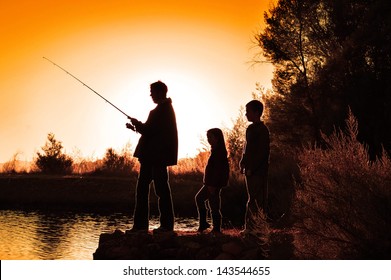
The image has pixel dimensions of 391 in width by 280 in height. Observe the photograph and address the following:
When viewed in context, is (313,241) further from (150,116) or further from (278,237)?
(150,116)

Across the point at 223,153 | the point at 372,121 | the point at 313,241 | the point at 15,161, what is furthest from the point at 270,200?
the point at 15,161

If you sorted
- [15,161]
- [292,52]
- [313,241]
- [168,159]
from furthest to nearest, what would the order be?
[15,161], [292,52], [168,159], [313,241]

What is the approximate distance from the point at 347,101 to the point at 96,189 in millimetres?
9187

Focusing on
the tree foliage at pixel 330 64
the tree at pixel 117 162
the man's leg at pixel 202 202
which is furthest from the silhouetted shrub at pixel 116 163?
the man's leg at pixel 202 202

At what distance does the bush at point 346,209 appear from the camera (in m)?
7.38

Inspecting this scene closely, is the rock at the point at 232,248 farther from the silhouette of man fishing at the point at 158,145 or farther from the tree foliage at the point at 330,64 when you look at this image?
the tree foliage at the point at 330,64

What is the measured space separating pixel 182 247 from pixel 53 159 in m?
17.5

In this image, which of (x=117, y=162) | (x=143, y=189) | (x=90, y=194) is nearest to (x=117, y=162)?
(x=117, y=162)

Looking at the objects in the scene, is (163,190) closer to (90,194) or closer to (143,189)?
(143,189)

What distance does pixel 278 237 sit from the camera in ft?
29.7

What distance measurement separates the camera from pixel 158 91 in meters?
9.46

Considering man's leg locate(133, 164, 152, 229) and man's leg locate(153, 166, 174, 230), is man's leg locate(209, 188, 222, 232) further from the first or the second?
man's leg locate(133, 164, 152, 229)

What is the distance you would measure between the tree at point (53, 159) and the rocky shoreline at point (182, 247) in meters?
16.3

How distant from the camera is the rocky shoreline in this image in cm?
852
